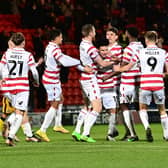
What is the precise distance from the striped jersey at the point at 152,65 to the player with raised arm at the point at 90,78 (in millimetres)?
782

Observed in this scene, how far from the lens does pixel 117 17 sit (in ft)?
88.1

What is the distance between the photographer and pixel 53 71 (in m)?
17.2

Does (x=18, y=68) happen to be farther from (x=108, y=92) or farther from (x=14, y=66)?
(x=108, y=92)

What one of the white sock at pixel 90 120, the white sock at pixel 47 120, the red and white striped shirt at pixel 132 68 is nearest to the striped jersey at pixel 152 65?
the red and white striped shirt at pixel 132 68

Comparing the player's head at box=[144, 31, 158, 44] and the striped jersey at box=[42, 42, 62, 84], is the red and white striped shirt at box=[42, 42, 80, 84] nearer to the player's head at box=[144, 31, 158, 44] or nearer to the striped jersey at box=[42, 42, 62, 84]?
the striped jersey at box=[42, 42, 62, 84]

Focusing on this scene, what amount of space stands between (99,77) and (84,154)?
3.61 meters

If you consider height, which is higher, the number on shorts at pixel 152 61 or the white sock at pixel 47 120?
the number on shorts at pixel 152 61

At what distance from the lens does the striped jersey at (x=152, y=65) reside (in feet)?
51.5

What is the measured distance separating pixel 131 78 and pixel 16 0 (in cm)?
1085

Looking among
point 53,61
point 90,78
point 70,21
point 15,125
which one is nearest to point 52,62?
point 53,61

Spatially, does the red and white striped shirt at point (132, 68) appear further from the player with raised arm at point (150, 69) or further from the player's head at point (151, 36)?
the player's head at point (151, 36)

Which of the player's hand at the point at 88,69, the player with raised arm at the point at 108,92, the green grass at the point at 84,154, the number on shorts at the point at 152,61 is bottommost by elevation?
the green grass at the point at 84,154

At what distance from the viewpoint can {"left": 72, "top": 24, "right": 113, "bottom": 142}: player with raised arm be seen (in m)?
16.0

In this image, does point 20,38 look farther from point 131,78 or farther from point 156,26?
point 156,26
